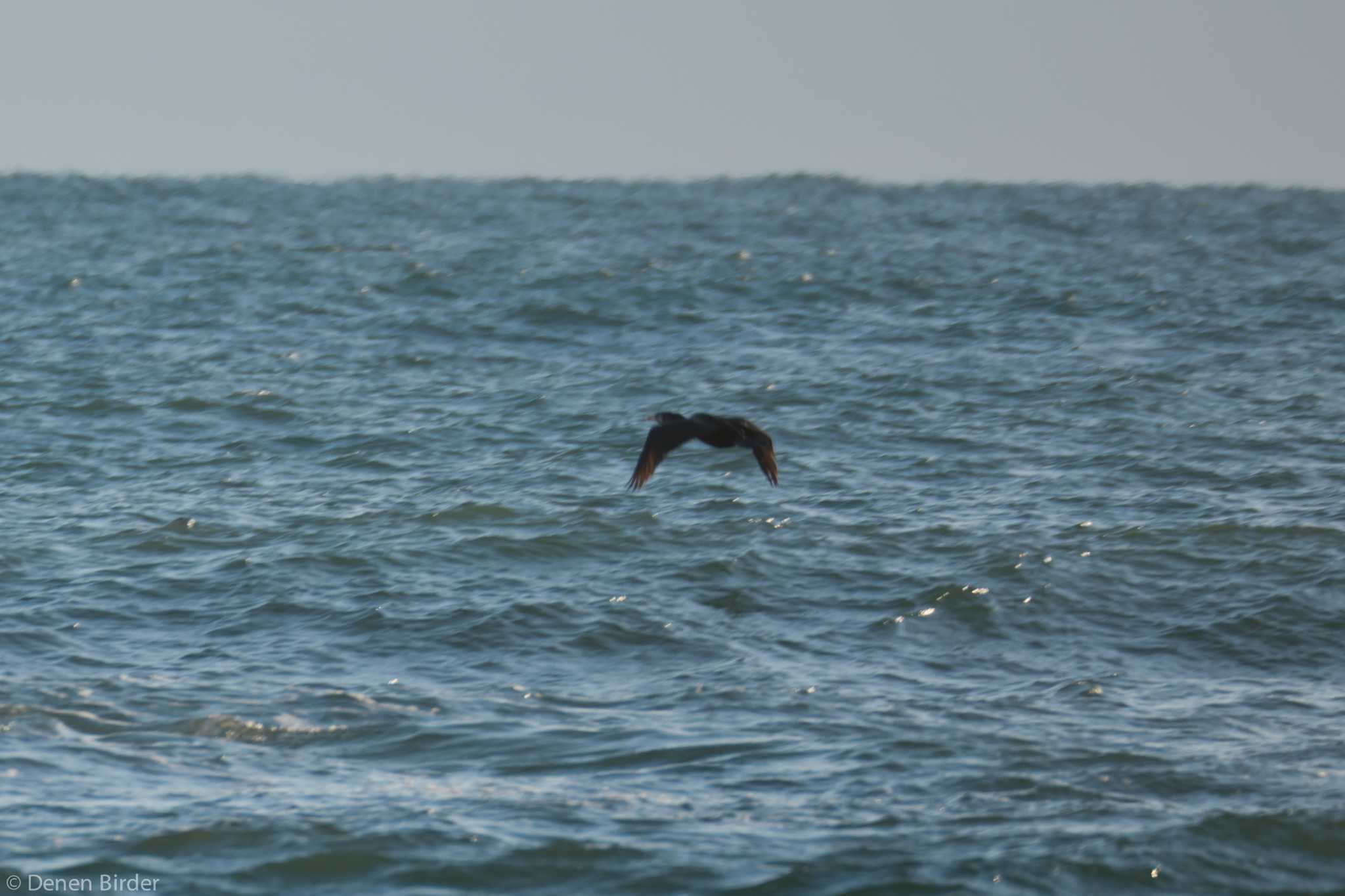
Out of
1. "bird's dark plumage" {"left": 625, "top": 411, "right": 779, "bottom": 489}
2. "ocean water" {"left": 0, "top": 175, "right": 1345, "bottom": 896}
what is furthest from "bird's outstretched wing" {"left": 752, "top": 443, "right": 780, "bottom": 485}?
"ocean water" {"left": 0, "top": 175, "right": 1345, "bottom": 896}

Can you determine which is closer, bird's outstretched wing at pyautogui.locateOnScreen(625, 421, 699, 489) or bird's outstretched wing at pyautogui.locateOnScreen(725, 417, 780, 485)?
bird's outstretched wing at pyautogui.locateOnScreen(725, 417, 780, 485)

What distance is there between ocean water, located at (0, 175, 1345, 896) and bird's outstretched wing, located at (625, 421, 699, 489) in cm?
197

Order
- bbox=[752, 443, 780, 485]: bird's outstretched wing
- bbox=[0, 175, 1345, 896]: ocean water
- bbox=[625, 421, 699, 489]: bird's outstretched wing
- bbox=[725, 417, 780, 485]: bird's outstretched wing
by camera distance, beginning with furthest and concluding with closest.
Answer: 1. bbox=[625, 421, 699, 489]: bird's outstretched wing
2. bbox=[752, 443, 780, 485]: bird's outstretched wing
3. bbox=[725, 417, 780, 485]: bird's outstretched wing
4. bbox=[0, 175, 1345, 896]: ocean water

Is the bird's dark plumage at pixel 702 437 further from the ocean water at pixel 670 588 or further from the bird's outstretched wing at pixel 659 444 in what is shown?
the ocean water at pixel 670 588

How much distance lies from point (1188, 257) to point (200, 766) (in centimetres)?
3396

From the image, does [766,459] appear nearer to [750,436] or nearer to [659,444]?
[750,436]

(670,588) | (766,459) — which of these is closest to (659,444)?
(766,459)

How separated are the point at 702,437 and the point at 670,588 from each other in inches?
178

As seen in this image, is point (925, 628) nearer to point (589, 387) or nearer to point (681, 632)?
point (681, 632)

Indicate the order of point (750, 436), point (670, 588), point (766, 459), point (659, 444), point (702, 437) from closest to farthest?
point (750, 436), point (702, 437), point (766, 459), point (659, 444), point (670, 588)

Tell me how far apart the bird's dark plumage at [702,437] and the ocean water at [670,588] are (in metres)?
2.08

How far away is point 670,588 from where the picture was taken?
17.3 metres

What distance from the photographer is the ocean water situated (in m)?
11.5

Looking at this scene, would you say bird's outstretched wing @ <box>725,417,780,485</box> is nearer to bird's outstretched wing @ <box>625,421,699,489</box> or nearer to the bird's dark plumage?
the bird's dark plumage
